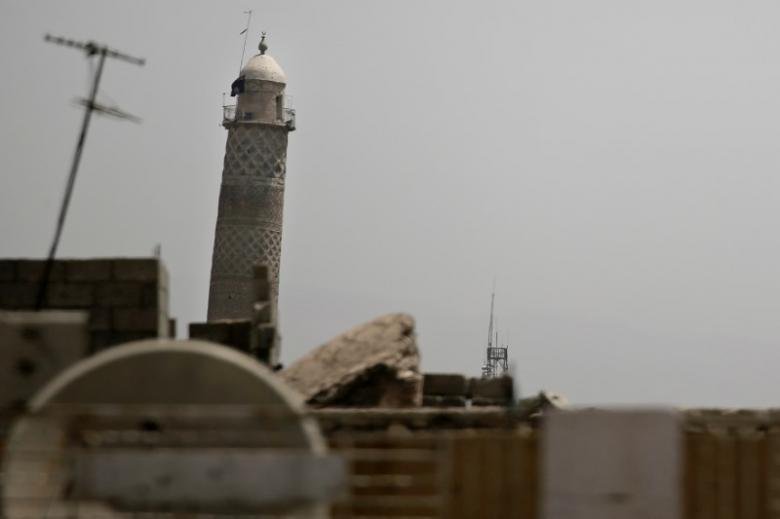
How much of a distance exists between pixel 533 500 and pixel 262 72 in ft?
156

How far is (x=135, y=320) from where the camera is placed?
1353 centimetres

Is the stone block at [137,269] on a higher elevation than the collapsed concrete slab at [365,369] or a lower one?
higher

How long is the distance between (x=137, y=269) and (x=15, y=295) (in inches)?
42.5

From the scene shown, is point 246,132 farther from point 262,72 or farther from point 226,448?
point 226,448

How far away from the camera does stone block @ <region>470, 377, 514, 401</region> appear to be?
773 inches

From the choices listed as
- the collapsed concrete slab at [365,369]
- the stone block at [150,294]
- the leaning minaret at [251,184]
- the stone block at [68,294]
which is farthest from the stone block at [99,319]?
the leaning minaret at [251,184]

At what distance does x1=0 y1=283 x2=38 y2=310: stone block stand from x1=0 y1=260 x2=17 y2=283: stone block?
4 centimetres

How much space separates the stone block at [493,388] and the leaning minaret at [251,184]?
35.7 metres

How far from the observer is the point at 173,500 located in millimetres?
8875

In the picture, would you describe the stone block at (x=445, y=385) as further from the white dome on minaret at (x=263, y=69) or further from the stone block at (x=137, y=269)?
the white dome on minaret at (x=263, y=69)

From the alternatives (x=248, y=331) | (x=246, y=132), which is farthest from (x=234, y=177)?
(x=248, y=331)

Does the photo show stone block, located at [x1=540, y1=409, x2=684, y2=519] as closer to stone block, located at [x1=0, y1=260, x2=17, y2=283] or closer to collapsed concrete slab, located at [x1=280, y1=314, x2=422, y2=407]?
stone block, located at [x1=0, y1=260, x2=17, y2=283]

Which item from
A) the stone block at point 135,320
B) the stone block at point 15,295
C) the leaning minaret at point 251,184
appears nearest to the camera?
the stone block at point 135,320

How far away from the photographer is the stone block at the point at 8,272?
1400cm
